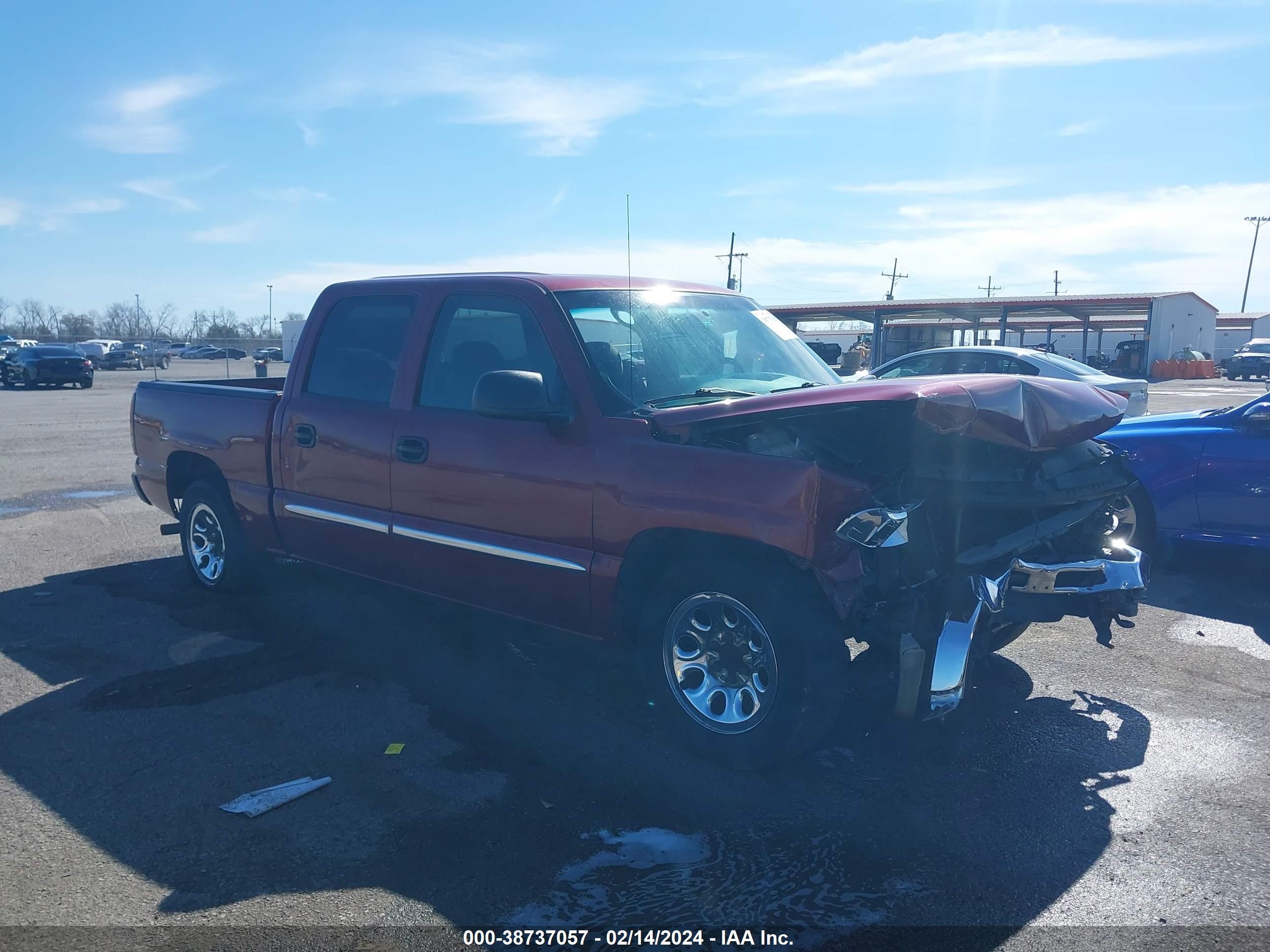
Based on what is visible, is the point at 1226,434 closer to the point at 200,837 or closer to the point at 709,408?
the point at 709,408

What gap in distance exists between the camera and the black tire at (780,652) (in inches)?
152

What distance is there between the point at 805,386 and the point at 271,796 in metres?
3.04

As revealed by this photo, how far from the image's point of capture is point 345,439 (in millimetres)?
5504

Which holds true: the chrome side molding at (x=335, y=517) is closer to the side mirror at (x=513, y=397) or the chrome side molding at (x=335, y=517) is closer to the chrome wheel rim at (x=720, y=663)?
the side mirror at (x=513, y=397)

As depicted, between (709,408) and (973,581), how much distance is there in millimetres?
1236

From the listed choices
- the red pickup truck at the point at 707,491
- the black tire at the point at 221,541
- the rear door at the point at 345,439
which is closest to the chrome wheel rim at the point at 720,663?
the red pickup truck at the point at 707,491

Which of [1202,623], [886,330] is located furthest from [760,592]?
[886,330]

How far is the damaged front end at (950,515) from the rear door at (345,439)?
2.06 m

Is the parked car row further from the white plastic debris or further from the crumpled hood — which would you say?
the crumpled hood

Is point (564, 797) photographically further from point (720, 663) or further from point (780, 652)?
point (780, 652)

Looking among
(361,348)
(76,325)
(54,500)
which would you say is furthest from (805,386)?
(76,325)

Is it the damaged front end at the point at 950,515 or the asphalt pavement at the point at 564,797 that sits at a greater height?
the damaged front end at the point at 950,515

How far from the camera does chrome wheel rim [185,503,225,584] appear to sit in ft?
22.2

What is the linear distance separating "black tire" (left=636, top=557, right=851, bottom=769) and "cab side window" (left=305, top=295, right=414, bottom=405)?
218 centimetres
